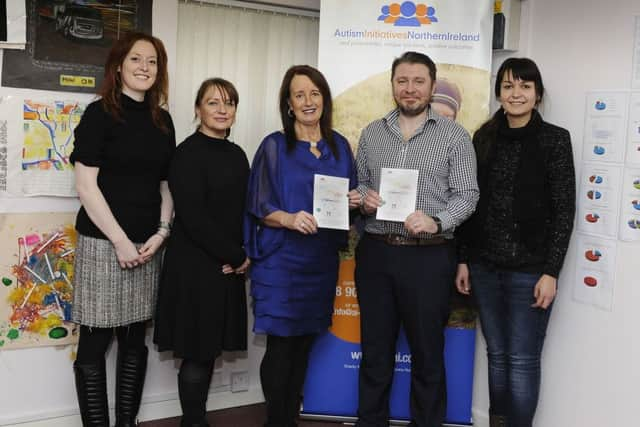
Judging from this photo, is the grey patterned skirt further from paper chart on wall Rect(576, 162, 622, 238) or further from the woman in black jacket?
paper chart on wall Rect(576, 162, 622, 238)

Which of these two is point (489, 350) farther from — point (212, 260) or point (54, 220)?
point (54, 220)

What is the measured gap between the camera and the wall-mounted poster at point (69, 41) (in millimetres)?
2553

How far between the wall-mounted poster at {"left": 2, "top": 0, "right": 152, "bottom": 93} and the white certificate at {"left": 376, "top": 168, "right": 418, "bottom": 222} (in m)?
1.36

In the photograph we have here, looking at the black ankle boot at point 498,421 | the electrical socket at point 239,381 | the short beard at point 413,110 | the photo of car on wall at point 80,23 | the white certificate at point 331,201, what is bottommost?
the electrical socket at point 239,381

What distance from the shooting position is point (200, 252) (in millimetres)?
2441

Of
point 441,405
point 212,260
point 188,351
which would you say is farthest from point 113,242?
point 441,405

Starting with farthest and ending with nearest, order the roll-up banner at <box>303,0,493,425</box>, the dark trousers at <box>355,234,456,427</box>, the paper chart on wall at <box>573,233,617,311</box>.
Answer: the roll-up banner at <box>303,0,493,425</box>
the dark trousers at <box>355,234,456,427</box>
the paper chart on wall at <box>573,233,617,311</box>

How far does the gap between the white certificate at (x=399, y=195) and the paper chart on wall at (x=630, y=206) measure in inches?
31.3

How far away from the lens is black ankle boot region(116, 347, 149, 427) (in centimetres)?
259

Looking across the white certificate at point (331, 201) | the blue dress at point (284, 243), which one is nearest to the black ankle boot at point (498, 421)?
the blue dress at point (284, 243)

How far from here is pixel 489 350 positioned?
8.44ft

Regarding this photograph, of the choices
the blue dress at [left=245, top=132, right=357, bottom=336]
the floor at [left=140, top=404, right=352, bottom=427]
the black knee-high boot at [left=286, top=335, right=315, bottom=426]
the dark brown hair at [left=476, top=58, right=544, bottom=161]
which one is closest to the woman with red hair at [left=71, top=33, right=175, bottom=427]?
the blue dress at [left=245, top=132, right=357, bottom=336]

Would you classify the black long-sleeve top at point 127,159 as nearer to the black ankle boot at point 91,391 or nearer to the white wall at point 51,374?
the white wall at point 51,374

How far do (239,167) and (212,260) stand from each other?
403mm
